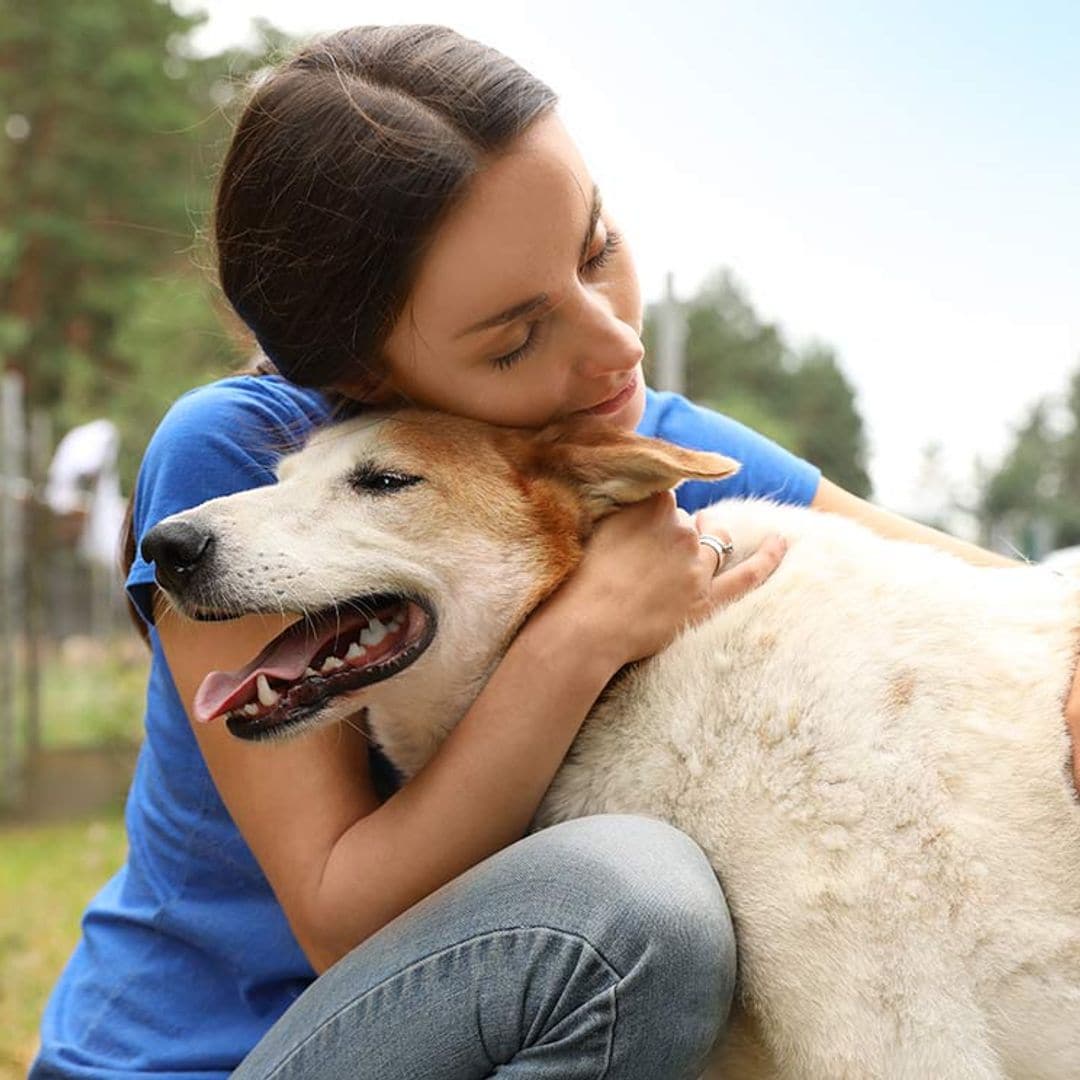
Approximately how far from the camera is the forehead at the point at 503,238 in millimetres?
1957

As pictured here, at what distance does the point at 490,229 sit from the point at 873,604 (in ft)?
2.50

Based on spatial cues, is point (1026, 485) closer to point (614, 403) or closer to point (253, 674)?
point (614, 403)

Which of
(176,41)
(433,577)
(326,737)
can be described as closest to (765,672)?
(433,577)

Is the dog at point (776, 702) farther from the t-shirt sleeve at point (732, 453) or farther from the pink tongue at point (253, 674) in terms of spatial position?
the t-shirt sleeve at point (732, 453)

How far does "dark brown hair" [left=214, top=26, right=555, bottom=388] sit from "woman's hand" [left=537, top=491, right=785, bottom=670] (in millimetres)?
471

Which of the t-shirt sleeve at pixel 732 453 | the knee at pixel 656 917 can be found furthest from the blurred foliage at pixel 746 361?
the knee at pixel 656 917

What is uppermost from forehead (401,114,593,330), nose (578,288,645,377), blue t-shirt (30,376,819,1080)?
forehead (401,114,593,330)

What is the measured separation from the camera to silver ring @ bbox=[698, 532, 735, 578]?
2.07m

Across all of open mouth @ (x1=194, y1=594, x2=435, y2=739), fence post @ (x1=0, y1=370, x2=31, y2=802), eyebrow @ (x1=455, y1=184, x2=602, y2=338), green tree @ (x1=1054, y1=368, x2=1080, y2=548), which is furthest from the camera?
green tree @ (x1=1054, y1=368, x2=1080, y2=548)

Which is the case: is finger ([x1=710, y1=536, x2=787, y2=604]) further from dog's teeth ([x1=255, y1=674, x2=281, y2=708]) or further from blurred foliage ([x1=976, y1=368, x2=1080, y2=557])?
blurred foliage ([x1=976, y1=368, x2=1080, y2=557])

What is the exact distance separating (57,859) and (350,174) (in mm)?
5397

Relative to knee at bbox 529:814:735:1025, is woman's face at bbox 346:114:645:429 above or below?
above

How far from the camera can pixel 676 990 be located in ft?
5.36

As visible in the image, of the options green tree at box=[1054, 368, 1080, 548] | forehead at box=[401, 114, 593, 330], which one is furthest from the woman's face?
green tree at box=[1054, 368, 1080, 548]
